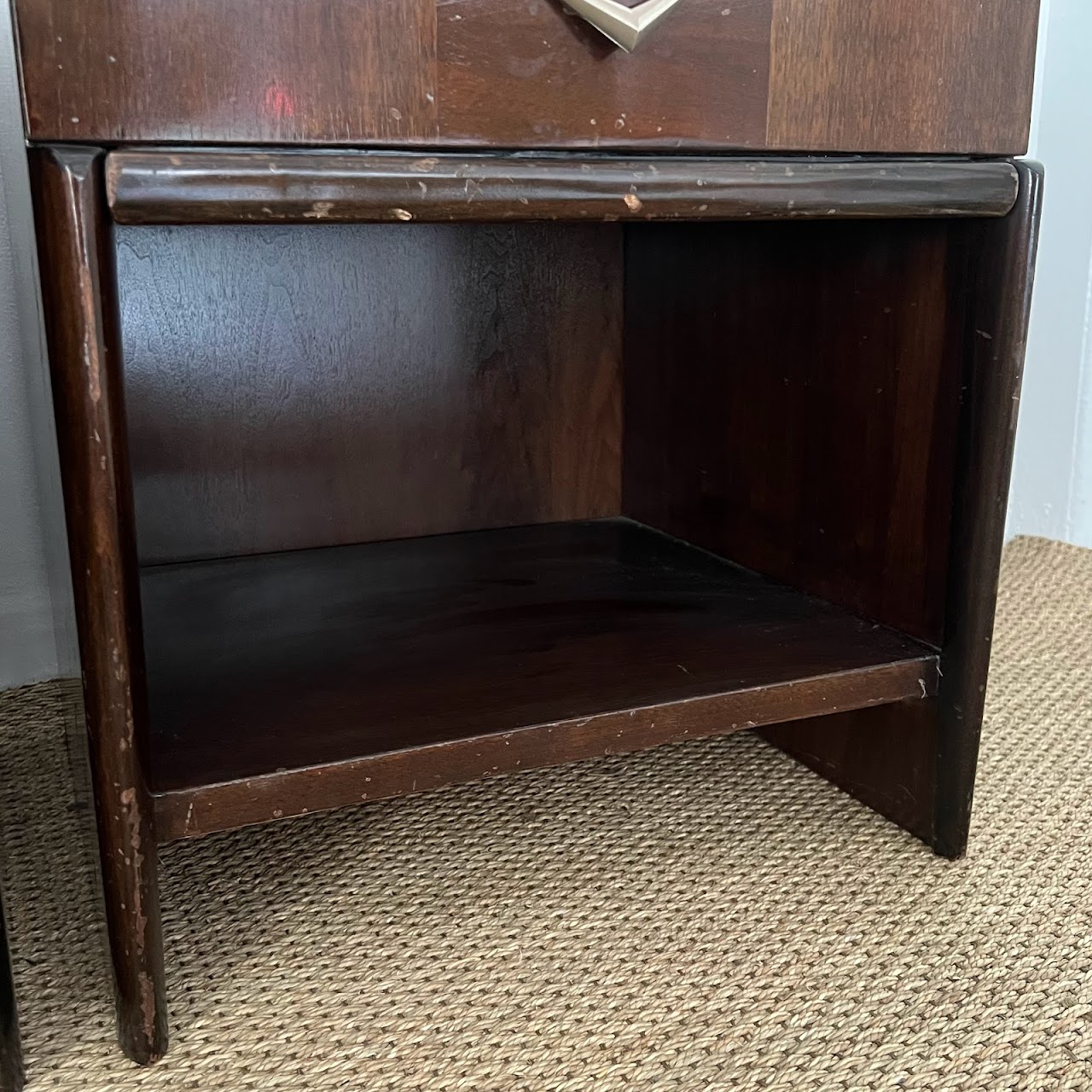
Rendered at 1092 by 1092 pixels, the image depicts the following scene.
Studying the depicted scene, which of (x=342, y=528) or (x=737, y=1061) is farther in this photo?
(x=342, y=528)

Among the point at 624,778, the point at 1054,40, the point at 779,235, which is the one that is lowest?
the point at 624,778

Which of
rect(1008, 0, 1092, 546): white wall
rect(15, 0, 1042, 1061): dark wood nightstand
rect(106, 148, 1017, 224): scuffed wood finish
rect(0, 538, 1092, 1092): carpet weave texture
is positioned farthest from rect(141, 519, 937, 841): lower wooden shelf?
rect(1008, 0, 1092, 546): white wall

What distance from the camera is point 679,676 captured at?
0.64 metres

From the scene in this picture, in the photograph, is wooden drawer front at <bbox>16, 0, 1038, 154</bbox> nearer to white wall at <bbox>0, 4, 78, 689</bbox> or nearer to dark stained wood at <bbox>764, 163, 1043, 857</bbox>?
dark stained wood at <bbox>764, 163, 1043, 857</bbox>

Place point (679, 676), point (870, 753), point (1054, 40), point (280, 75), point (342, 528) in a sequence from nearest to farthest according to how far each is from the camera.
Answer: point (280, 75), point (679, 676), point (870, 753), point (342, 528), point (1054, 40)

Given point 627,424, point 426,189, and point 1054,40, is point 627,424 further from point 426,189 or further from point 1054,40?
point 1054,40

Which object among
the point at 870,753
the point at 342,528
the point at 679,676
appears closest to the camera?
the point at 679,676

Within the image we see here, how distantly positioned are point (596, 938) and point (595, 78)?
0.44 metres

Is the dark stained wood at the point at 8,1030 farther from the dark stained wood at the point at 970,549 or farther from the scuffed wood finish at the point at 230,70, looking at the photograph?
the dark stained wood at the point at 970,549

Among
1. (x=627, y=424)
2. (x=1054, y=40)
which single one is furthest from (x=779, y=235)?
(x=1054, y=40)

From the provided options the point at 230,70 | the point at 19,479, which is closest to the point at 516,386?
the point at 19,479

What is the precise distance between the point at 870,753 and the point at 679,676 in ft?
0.65

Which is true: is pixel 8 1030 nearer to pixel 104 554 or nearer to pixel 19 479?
pixel 104 554

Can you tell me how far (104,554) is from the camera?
0.47 meters
